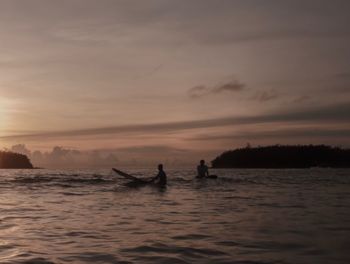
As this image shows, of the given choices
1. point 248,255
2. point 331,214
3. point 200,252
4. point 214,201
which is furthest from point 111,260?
point 214,201

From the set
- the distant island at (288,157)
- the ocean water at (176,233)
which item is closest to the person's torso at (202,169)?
the ocean water at (176,233)

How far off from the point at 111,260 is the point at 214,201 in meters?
14.8

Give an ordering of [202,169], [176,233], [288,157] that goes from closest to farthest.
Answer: [176,233] < [202,169] < [288,157]

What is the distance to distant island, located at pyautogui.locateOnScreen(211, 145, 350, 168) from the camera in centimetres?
12794

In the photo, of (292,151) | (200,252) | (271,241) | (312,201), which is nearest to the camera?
(200,252)

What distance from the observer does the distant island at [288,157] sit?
128 meters

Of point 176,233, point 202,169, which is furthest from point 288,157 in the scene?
point 176,233

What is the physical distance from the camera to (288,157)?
131750 millimetres

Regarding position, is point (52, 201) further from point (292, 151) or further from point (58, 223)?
point (292, 151)

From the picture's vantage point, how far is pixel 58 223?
16484mm

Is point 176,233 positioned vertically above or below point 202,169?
below

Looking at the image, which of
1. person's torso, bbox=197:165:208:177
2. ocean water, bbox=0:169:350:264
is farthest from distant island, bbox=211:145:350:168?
ocean water, bbox=0:169:350:264

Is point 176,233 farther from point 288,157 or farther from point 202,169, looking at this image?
point 288,157

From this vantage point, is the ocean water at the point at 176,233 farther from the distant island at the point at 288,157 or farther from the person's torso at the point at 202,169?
the distant island at the point at 288,157
